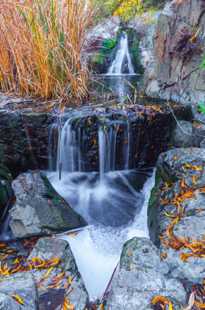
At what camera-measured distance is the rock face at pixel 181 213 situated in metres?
1.22

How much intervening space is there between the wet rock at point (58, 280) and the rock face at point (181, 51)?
Answer: 1.95 metres

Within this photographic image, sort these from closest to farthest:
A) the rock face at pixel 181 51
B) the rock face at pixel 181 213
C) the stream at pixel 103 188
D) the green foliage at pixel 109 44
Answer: the rock face at pixel 181 213 → the stream at pixel 103 188 → the rock face at pixel 181 51 → the green foliage at pixel 109 44

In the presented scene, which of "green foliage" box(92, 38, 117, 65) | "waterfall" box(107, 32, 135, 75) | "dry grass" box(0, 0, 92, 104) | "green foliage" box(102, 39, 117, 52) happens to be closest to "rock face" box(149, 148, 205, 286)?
"dry grass" box(0, 0, 92, 104)

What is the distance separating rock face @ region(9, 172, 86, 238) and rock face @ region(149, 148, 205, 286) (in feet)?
1.99

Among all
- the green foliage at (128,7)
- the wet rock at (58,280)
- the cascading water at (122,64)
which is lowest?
the wet rock at (58,280)

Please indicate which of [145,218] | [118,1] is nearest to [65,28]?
[145,218]

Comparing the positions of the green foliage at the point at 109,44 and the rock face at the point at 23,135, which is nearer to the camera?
the rock face at the point at 23,135

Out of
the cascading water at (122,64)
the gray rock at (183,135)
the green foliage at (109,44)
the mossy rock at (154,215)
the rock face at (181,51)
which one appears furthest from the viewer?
the green foliage at (109,44)

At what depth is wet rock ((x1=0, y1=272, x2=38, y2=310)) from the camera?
0.96 metres

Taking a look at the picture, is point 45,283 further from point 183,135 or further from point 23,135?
point 183,135

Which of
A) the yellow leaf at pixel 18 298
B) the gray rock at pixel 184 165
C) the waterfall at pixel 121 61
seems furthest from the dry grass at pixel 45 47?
the waterfall at pixel 121 61

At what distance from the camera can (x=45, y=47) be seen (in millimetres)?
2240

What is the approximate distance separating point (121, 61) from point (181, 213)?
398 cm

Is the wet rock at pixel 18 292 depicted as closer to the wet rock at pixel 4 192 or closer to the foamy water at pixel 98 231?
the foamy water at pixel 98 231
